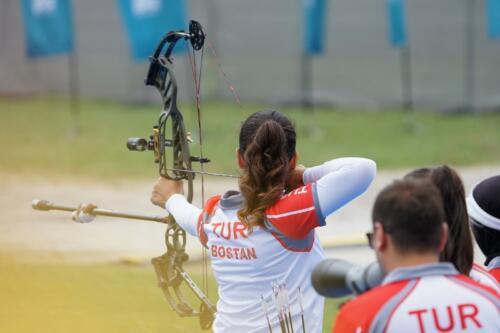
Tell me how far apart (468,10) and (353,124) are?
9.33 ft

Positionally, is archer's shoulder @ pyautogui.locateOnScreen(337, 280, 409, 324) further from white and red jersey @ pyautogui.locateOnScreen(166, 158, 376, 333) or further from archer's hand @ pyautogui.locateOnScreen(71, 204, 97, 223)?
archer's hand @ pyautogui.locateOnScreen(71, 204, 97, 223)

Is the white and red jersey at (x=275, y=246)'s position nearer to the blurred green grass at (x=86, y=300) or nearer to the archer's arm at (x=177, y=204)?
the archer's arm at (x=177, y=204)

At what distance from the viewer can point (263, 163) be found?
3.35 meters

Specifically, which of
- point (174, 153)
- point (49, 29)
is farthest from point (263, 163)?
point (49, 29)

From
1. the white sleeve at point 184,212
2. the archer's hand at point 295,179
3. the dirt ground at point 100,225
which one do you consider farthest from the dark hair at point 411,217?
the dirt ground at point 100,225

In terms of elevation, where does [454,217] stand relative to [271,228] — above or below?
above

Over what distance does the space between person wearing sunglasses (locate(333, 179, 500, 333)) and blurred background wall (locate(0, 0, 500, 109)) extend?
47.5 ft

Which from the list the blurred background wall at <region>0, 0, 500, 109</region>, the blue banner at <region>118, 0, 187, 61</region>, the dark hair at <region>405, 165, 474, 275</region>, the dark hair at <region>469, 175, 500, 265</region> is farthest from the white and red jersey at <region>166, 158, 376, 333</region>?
the blurred background wall at <region>0, 0, 500, 109</region>

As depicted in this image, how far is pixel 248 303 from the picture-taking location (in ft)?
11.4

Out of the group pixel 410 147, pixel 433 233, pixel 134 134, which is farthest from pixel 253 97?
pixel 433 233

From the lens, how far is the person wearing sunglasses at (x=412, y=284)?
92.0 inches

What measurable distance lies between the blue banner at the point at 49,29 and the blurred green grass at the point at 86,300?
22.2 ft

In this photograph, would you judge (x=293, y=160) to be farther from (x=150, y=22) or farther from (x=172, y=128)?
(x=150, y=22)

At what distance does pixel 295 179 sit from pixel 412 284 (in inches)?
50.3
